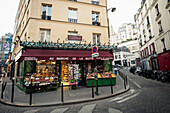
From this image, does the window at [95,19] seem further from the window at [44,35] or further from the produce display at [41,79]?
A: the produce display at [41,79]

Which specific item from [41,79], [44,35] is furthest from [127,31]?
[41,79]

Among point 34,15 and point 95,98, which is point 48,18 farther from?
point 95,98

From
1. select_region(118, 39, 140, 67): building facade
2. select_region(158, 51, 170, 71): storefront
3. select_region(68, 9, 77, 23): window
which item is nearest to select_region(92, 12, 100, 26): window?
select_region(68, 9, 77, 23): window

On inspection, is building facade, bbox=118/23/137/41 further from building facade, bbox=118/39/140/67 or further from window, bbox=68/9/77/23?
window, bbox=68/9/77/23

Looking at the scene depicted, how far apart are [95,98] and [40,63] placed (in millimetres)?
5953

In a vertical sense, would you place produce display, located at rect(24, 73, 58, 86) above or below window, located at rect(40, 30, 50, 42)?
below

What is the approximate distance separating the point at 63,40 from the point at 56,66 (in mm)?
2726

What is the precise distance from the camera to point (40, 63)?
869 centimetres

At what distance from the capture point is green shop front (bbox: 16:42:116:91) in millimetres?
7738

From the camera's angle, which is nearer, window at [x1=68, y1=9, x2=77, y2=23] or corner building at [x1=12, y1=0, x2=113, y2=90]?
corner building at [x1=12, y1=0, x2=113, y2=90]

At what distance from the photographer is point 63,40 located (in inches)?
381

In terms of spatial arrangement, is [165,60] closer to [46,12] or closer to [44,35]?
[44,35]

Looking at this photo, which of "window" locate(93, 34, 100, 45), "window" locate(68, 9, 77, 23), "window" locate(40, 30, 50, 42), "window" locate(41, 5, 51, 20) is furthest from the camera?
"window" locate(93, 34, 100, 45)

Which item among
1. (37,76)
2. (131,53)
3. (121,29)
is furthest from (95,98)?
(121,29)
